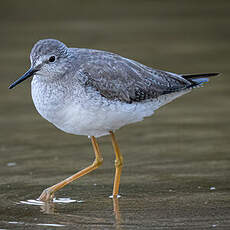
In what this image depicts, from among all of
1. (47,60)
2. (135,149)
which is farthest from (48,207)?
(135,149)

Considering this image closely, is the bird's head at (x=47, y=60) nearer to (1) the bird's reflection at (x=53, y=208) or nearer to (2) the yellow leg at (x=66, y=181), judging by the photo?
(2) the yellow leg at (x=66, y=181)

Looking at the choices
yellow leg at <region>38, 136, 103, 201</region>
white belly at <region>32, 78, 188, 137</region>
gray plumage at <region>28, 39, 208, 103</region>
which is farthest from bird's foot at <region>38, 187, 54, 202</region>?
gray plumage at <region>28, 39, 208, 103</region>

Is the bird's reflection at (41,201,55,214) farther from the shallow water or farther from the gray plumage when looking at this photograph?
the gray plumage

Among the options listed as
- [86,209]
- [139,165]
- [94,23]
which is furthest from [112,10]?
[86,209]

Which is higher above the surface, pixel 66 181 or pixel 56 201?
pixel 66 181

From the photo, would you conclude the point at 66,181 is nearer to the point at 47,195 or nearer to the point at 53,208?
the point at 47,195

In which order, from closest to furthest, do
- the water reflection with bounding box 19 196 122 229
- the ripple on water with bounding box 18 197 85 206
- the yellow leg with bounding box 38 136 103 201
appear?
the water reflection with bounding box 19 196 122 229 < the ripple on water with bounding box 18 197 85 206 < the yellow leg with bounding box 38 136 103 201
